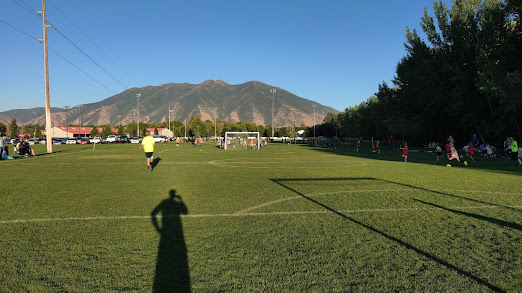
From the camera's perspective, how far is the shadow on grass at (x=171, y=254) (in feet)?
12.5

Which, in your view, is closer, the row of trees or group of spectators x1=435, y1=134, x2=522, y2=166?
group of spectators x1=435, y1=134, x2=522, y2=166

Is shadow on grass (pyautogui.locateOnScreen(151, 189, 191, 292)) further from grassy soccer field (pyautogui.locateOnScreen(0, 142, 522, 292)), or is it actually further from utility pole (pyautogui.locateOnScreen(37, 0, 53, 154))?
utility pole (pyautogui.locateOnScreen(37, 0, 53, 154))

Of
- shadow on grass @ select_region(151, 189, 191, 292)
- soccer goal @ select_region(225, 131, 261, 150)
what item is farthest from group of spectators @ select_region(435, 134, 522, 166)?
soccer goal @ select_region(225, 131, 261, 150)

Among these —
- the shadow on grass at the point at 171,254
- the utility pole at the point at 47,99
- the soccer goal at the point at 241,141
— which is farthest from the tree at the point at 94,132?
the shadow on grass at the point at 171,254

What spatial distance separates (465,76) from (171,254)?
41.9 m

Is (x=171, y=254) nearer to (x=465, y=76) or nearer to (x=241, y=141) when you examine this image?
(x=465, y=76)

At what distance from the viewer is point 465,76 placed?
37875mm

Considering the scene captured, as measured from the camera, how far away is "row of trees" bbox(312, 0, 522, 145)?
101ft

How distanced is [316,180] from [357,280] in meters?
9.27

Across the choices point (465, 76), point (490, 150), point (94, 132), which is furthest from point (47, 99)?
point (94, 132)

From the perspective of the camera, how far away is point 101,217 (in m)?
6.93

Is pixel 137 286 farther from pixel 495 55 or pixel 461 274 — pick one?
pixel 495 55

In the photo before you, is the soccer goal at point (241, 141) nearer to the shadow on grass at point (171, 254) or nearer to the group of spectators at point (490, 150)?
the group of spectators at point (490, 150)

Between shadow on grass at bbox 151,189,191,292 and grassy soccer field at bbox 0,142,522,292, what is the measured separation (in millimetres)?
19
